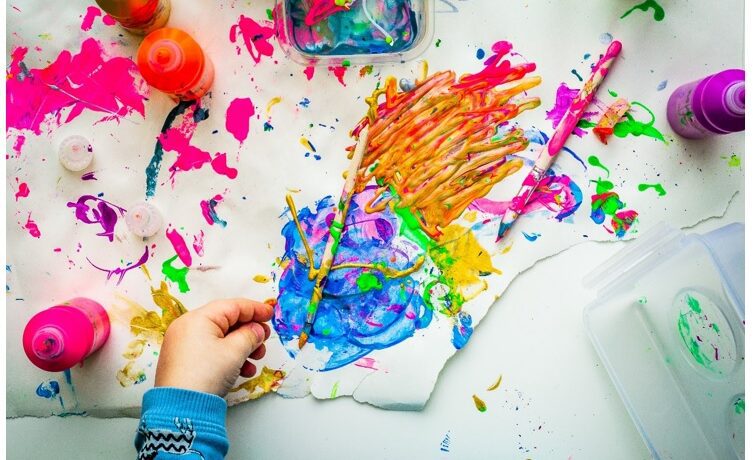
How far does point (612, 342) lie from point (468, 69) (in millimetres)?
376

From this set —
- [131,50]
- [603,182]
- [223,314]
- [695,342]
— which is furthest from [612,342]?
[131,50]

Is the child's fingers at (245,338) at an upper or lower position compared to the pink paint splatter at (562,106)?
lower

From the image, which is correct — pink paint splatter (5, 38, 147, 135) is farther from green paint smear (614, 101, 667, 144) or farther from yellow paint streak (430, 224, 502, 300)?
green paint smear (614, 101, 667, 144)

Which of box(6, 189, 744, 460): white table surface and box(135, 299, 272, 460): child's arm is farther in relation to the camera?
box(6, 189, 744, 460): white table surface

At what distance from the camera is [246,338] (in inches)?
23.4

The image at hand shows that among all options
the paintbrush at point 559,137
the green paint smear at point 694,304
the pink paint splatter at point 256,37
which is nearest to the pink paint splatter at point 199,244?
the pink paint splatter at point 256,37

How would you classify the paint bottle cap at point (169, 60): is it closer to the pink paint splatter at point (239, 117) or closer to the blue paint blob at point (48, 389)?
the pink paint splatter at point (239, 117)

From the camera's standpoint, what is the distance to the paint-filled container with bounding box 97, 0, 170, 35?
25.1 inches

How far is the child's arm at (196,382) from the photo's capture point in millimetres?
543

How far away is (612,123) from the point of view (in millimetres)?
688

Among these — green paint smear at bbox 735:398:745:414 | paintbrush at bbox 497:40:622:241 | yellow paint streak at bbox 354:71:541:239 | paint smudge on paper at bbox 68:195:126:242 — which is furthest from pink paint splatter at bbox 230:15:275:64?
green paint smear at bbox 735:398:745:414

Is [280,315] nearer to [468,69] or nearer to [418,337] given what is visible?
[418,337]

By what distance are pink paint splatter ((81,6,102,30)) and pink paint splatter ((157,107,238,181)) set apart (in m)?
0.16

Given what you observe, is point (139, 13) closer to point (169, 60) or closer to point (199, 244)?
point (169, 60)
